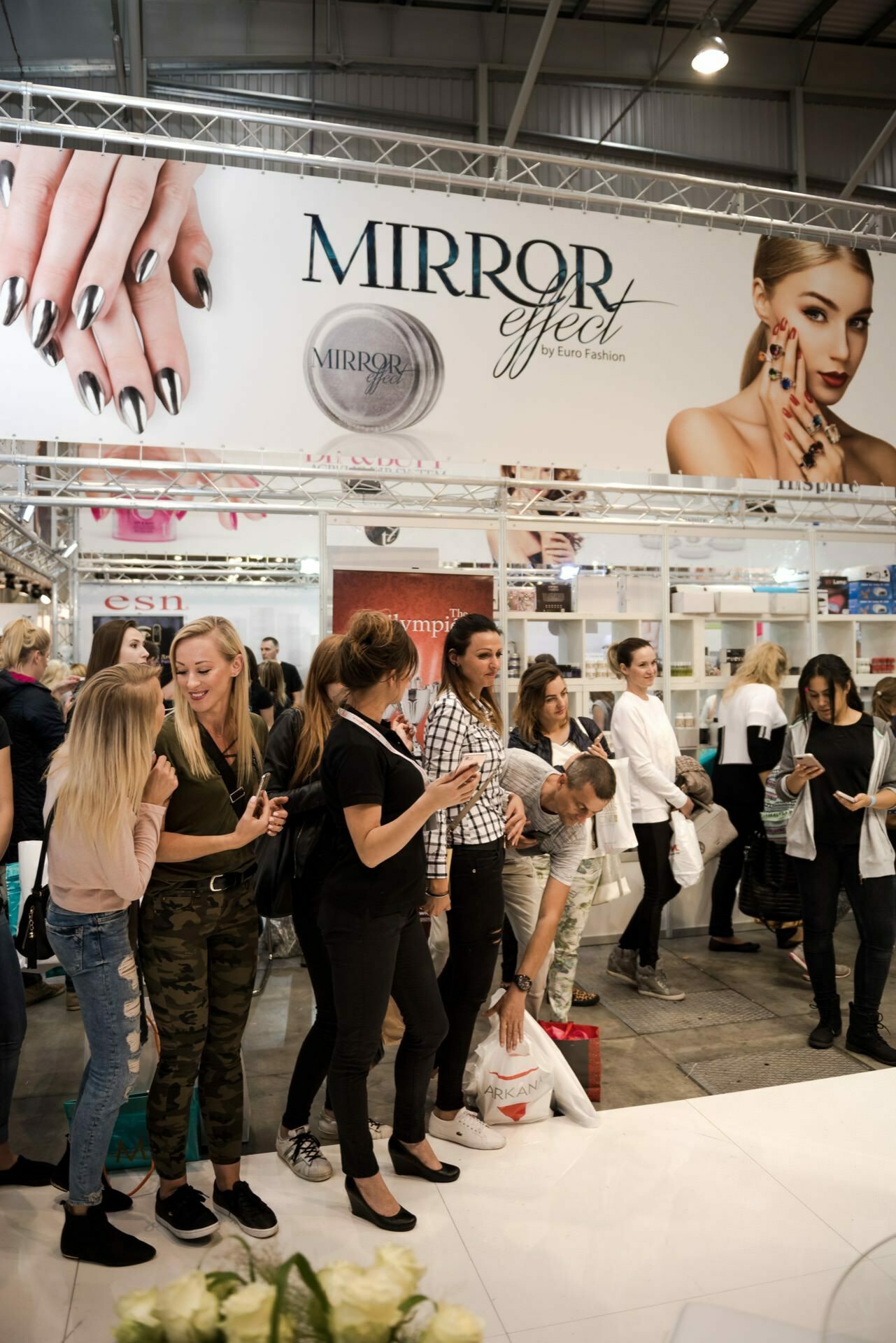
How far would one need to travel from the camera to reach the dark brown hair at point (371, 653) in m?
2.12

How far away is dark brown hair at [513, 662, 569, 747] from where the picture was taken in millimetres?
3273

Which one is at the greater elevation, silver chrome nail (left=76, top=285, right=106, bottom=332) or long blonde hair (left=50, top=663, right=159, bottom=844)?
silver chrome nail (left=76, top=285, right=106, bottom=332)

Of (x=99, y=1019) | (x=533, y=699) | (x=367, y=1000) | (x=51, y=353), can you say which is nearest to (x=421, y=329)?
(x=51, y=353)

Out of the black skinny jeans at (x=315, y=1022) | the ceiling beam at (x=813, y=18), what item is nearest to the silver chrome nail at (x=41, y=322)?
the black skinny jeans at (x=315, y=1022)

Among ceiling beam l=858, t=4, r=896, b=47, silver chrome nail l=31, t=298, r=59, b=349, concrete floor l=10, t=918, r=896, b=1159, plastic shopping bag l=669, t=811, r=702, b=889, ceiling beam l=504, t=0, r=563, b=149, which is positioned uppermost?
ceiling beam l=858, t=4, r=896, b=47

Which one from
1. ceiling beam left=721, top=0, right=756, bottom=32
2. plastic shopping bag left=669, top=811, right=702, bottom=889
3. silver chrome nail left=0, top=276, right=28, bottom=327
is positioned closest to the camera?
silver chrome nail left=0, top=276, right=28, bottom=327

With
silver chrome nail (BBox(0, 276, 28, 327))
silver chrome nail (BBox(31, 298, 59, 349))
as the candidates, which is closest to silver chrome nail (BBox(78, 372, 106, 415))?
silver chrome nail (BBox(31, 298, 59, 349))

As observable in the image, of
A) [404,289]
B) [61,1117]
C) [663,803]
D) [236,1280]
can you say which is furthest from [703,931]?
[236,1280]

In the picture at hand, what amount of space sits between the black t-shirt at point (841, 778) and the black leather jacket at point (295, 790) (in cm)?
196

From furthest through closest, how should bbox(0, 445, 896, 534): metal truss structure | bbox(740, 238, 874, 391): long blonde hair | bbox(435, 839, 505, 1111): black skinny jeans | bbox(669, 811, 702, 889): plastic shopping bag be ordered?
bbox(0, 445, 896, 534): metal truss structure, bbox(740, 238, 874, 391): long blonde hair, bbox(669, 811, 702, 889): plastic shopping bag, bbox(435, 839, 505, 1111): black skinny jeans

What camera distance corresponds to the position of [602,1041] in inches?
134

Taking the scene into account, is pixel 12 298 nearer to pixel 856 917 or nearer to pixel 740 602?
pixel 856 917

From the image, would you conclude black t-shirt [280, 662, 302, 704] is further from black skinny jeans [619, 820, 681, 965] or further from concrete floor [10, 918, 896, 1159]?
black skinny jeans [619, 820, 681, 965]

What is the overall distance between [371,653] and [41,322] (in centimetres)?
259
